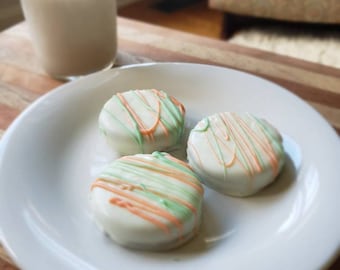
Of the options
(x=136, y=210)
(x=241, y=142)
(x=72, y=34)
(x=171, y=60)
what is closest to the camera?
(x=136, y=210)

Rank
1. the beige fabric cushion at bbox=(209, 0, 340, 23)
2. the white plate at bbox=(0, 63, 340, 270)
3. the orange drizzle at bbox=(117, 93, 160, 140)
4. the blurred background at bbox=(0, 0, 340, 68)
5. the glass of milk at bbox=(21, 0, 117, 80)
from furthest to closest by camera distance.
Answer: the beige fabric cushion at bbox=(209, 0, 340, 23), the blurred background at bbox=(0, 0, 340, 68), the glass of milk at bbox=(21, 0, 117, 80), the orange drizzle at bbox=(117, 93, 160, 140), the white plate at bbox=(0, 63, 340, 270)

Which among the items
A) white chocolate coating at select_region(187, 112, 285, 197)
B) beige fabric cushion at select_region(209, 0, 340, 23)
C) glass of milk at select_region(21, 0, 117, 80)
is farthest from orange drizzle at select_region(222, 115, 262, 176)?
beige fabric cushion at select_region(209, 0, 340, 23)

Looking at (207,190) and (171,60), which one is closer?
(207,190)

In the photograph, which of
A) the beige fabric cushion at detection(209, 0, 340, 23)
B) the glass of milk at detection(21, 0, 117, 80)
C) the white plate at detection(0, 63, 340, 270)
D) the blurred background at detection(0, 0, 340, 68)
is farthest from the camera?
the beige fabric cushion at detection(209, 0, 340, 23)

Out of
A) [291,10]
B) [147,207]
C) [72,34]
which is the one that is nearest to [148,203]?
[147,207]

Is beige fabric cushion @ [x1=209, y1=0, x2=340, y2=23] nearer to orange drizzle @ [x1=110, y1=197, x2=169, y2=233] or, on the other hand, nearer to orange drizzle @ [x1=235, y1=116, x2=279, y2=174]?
orange drizzle @ [x1=235, y1=116, x2=279, y2=174]

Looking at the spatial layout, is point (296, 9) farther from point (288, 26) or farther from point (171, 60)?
point (171, 60)

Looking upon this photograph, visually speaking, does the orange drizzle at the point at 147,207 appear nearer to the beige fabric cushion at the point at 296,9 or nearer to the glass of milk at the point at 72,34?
the glass of milk at the point at 72,34

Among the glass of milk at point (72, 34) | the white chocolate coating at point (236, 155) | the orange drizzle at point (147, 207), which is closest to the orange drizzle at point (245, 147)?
the white chocolate coating at point (236, 155)
